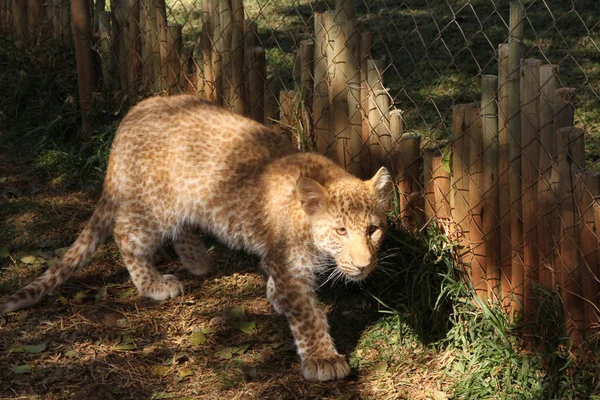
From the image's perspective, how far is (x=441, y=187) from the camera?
549 cm

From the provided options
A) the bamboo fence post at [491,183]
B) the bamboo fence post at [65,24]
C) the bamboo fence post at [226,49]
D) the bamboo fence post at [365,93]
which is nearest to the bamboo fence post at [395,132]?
the bamboo fence post at [365,93]

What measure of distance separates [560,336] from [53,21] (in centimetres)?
569

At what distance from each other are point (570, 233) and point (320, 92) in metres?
2.15

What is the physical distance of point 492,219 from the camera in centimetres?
518

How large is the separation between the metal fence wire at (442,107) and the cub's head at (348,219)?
1.65 ft

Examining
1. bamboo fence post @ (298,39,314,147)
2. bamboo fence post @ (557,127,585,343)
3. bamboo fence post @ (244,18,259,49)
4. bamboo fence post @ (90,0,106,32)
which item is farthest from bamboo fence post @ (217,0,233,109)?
bamboo fence post @ (557,127,585,343)

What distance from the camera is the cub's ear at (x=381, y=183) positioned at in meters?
5.29

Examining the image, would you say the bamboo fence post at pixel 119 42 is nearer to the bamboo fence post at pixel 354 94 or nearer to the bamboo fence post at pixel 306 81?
the bamboo fence post at pixel 306 81

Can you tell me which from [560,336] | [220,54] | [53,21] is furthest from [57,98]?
[560,336]

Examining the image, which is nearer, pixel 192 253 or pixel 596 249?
pixel 596 249

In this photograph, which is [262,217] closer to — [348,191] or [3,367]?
[348,191]

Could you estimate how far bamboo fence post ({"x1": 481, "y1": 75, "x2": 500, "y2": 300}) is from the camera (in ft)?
16.5

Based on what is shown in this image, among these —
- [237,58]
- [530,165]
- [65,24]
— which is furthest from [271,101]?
[65,24]

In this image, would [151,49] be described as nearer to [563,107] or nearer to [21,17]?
[21,17]
